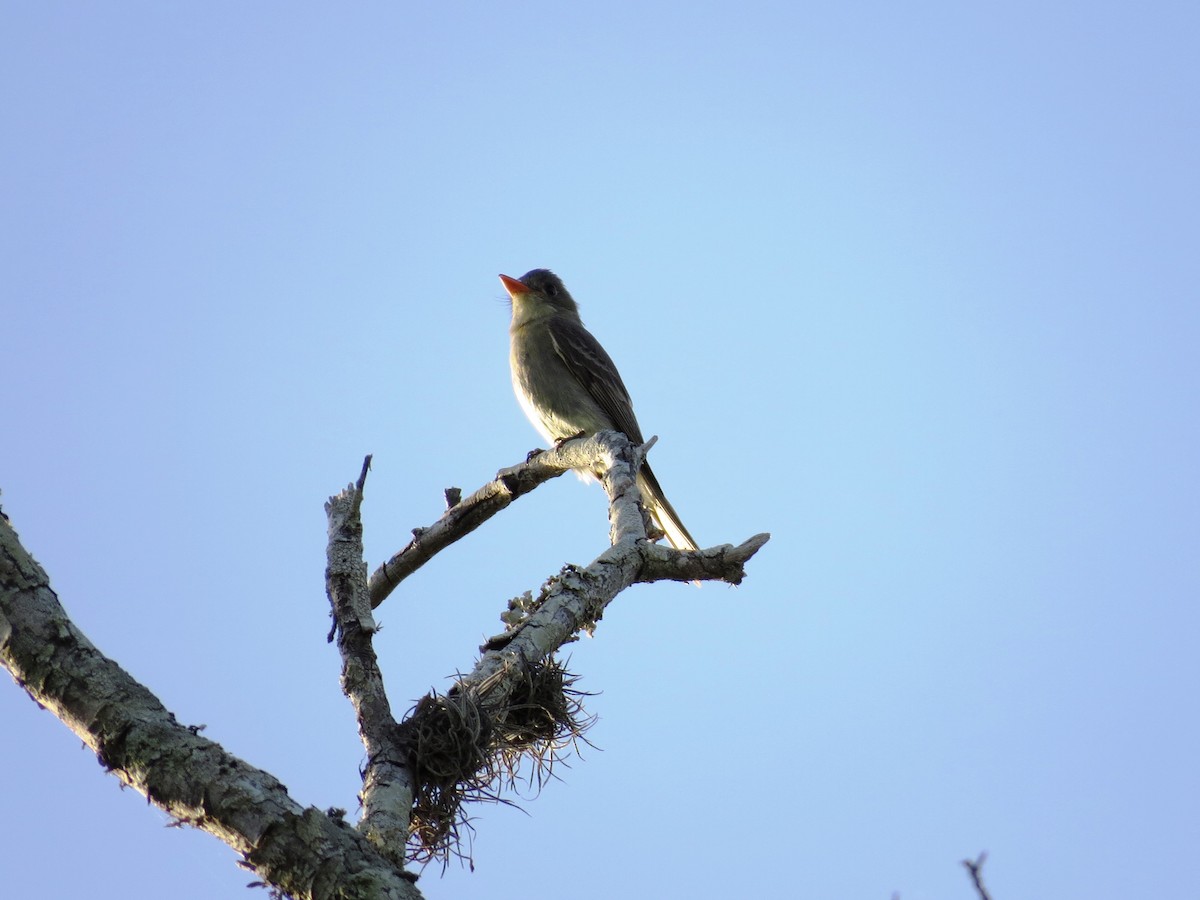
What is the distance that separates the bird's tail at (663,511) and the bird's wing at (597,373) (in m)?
1.00

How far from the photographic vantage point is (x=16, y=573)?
323cm

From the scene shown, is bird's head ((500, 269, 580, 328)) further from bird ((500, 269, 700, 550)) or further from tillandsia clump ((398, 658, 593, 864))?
tillandsia clump ((398, 658, 593, 864))

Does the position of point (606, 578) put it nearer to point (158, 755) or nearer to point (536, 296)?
point (158, 755)

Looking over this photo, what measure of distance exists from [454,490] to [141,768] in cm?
389

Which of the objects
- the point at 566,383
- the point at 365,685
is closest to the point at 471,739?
the point at 365,685

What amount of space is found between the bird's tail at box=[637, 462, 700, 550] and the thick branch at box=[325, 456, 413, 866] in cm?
477

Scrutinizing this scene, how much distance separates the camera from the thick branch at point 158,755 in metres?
3.01

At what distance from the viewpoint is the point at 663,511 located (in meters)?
9.03

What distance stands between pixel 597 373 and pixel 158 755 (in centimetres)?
757

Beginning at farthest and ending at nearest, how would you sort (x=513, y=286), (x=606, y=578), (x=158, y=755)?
(x=513, y=286) → (x=606, y=578) → (x=158, y=755)

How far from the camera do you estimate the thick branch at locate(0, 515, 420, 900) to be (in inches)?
119

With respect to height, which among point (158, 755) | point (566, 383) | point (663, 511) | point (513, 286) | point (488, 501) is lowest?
point (158, 755)

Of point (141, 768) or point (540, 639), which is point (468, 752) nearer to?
point (540, 639)

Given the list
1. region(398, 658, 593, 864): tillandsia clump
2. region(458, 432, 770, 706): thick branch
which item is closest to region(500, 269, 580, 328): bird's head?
region(458, 432, 770, 706): thick branch
